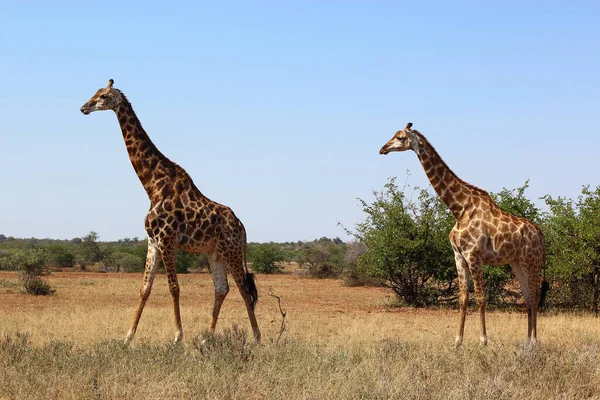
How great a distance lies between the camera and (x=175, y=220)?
36.5 ft

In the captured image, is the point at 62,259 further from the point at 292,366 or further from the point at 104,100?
the point at 292,366

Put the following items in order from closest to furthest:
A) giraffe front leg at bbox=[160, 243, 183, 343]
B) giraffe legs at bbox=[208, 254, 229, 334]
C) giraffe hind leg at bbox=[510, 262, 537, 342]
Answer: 1. giraffe front leg at bbox=[160, 243, 183, 343]
2. giraffe legs at bbox=[208, 254, 229, 334]
3. giraffe hind leg at bbox=[510, 262, 537, 342]

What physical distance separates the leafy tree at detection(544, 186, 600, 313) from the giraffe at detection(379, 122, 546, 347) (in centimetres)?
788

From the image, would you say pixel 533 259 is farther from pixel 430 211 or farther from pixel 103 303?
pixel 103 303

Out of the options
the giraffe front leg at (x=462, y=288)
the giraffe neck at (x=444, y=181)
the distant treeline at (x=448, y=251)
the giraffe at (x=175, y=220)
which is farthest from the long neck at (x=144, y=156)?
the distant treeline at (x=448, y=251)

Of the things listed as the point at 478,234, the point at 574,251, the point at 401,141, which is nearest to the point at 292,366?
the point at 478,234

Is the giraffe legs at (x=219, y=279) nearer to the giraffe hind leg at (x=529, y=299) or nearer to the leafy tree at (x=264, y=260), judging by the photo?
the giraffe hind leg at (x=529, y=299)

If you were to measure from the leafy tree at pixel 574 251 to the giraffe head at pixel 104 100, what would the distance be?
1373 centimetres

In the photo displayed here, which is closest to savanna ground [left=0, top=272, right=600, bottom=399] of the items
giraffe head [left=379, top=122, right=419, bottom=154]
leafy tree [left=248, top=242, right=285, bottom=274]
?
giraffe head [left=379, top=122, right=419, bottom=154]

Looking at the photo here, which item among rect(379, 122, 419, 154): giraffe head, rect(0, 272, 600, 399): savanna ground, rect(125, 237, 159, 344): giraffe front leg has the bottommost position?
rect(0, 272, 600, 399): savanna ground

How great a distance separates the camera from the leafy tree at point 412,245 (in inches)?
896

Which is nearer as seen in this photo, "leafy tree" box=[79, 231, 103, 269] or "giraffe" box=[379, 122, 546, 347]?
"giraffe" box=[379, 122, 546, 347]

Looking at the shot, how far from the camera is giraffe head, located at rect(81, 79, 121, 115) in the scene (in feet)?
37.0

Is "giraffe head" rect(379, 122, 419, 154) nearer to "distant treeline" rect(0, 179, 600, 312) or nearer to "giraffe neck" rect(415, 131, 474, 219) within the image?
"giraffe neck" rect(415, 131, 474, 219)
